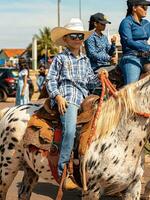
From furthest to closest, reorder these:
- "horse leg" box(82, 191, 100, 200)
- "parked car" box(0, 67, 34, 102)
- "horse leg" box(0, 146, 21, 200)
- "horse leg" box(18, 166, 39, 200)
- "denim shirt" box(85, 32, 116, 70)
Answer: "parked car" box(0, 67, 34, 102) → "denim shirt" box(85, 32, 116, 70) → "horse leg" box(18, 166, 39, 200) → "horse leg" box(0, 146, 21, 200) → "horse leg" box(82, 191, 100, 200)

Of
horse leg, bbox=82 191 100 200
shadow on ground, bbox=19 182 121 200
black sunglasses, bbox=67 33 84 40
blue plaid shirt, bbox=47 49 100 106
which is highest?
black sunglasses, bbox=67 33 84 40

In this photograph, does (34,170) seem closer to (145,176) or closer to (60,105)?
(60,105)

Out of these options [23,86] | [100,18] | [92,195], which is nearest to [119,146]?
[92,195]

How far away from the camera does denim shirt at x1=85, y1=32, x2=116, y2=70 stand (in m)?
6.75

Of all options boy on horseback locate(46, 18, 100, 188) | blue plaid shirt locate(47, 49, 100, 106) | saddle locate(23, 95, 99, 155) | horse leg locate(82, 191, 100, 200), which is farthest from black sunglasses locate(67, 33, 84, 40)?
horse leg locate(82, 191, 100, 200)

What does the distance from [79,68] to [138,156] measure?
1.10 metres

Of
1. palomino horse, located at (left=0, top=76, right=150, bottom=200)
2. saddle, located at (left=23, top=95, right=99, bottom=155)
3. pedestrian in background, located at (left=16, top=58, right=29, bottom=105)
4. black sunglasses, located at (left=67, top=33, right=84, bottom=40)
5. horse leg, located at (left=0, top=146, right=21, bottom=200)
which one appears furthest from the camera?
pedestrian in background, located at (left=16, top=58, right=29, bottom=105)

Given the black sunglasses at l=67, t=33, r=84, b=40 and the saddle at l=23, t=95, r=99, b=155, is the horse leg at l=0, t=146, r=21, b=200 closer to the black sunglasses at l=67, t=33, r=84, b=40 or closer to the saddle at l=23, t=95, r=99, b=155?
the saddle at l=23, t=95, r=99, b=155

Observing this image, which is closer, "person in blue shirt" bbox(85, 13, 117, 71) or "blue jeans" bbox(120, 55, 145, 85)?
"blue jeans" bbox(120, 55, 145, 85)

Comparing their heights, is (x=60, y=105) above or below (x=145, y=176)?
above

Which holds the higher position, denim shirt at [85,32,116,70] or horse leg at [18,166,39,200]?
denim shirt at [85,32,116,70]

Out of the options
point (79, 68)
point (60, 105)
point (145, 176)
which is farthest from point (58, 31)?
point (145, 176)

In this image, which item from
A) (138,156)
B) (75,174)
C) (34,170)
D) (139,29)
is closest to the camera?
(138,156)

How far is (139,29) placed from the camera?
18.8ft
